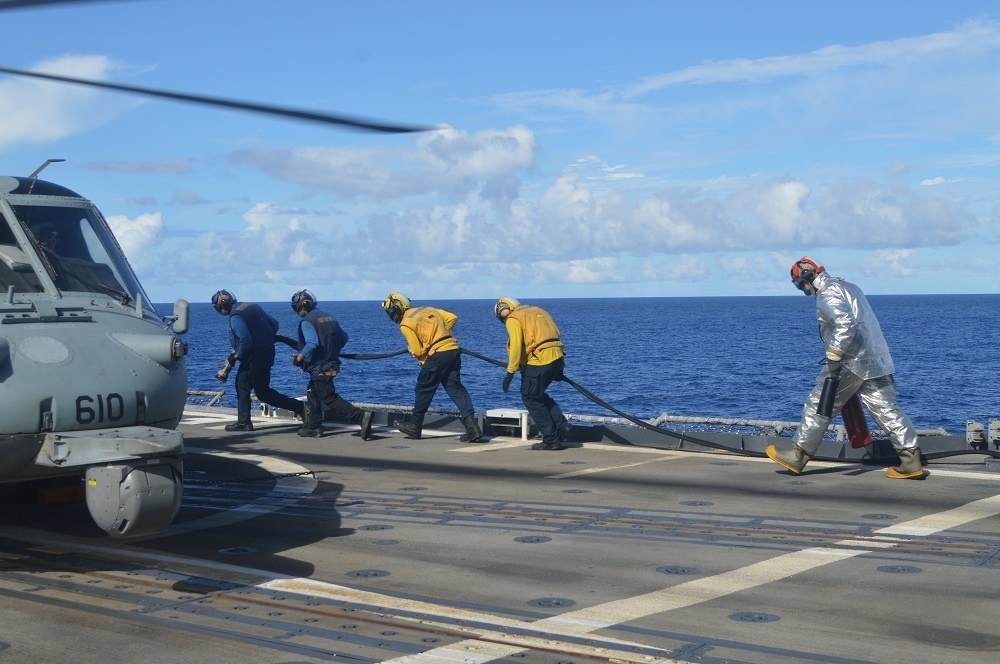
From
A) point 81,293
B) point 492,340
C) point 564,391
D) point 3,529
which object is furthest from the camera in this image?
point 492,340

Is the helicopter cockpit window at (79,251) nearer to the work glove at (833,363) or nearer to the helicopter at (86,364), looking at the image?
the helicopter at (86,364)

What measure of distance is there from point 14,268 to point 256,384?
6973mm

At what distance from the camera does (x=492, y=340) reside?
96188 mm

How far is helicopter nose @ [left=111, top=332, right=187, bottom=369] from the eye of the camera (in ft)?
26.3

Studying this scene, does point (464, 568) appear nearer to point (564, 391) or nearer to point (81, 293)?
point (81, 293)

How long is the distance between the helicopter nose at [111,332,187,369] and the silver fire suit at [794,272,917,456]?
6.15 metres

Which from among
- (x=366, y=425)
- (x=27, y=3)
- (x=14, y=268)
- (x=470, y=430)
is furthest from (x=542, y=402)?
(x=27, y=3)

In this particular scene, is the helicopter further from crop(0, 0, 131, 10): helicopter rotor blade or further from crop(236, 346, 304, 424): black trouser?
crop(236, 346, 304, 424): black trouser

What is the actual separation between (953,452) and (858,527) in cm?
343

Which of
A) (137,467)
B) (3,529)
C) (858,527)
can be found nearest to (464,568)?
(137,467)

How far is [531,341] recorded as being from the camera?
1371 cm

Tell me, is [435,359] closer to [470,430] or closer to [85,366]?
[470,430]

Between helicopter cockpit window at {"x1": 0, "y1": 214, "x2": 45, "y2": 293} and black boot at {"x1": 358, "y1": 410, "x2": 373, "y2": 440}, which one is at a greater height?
helicopter cockpit window at {"x1": 0, "y1": 214, "x2": 45, "y2": 293}

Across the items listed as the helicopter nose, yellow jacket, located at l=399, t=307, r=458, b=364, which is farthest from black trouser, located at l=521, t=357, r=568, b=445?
the helicopter nose
